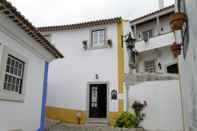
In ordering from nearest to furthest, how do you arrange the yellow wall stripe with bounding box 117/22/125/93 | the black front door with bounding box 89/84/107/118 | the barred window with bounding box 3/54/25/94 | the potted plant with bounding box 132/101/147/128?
the barred window with bounding box 3/54/25/94
the potted plant with bounding box 132/101/147/128
the yellow wall stripe with bounding box 117/22/125/93
the black front door with bounding box 89/84/107/118

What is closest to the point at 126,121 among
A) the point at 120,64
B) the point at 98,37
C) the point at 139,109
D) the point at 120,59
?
the point at 139,109

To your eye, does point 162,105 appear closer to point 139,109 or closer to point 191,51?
point 139,109

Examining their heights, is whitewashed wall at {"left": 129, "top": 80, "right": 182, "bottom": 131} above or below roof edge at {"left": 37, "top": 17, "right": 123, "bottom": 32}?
below

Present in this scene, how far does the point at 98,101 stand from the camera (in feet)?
48.6

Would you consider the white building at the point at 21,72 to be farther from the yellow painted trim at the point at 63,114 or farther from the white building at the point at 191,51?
the yellow painted trim at the point at 63,114

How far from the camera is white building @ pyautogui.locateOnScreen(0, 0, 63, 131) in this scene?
5930 mm

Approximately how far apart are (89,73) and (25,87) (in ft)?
23.1

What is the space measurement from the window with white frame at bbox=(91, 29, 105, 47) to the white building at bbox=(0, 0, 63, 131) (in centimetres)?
596

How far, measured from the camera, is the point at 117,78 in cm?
1328

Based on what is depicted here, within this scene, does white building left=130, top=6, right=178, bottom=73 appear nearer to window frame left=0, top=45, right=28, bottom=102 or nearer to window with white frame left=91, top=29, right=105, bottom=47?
window with white frame left=91, top=29, right=105, bottom=47

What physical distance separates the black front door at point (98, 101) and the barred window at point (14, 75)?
7450mm

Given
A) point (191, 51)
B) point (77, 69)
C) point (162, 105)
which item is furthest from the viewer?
Answer: point (77, 69)

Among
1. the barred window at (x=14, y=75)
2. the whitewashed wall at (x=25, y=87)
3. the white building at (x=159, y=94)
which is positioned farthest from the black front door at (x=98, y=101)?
the barred window at (x=14, y=75)

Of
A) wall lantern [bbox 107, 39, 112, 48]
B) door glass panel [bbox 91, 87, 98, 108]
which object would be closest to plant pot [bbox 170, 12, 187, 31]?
wall lantern [bbox 107, 39, 112, 48]
